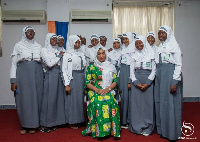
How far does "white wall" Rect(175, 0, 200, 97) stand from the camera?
5.25m

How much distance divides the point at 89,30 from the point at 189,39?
277cm

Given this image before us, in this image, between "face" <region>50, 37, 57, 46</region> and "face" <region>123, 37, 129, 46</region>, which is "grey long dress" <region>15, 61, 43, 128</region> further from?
"face" <region>123, 37, 129, 46</region>

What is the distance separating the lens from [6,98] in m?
4.91

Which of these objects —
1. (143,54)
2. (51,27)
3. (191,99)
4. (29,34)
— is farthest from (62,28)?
(191,99)

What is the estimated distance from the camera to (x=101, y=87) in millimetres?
2828

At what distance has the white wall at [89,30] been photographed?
4867 mm

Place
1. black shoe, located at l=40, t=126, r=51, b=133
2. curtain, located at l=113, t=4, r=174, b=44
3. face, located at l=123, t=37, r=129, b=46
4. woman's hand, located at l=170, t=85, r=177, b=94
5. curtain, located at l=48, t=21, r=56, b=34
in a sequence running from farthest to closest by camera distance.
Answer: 1. curtain, located at l=113, t=4, r=174, b=44
2. curtain, located at l=48, t=21, r=56, b=34
3. face, located at l=123, t=37, r=129, b=46
4. black shoe, located at l=40, t=126, r=51, b=133
5. woman's hand, located at l=170, t=85, r=177, b=94

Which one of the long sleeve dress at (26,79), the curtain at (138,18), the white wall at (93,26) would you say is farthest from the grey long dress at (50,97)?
the curtain at (138,18)

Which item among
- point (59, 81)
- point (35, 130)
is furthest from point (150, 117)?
point (35, 130)

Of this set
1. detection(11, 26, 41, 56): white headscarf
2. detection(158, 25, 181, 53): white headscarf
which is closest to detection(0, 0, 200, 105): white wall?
detection(11, 26, 41, 56): white headscarf

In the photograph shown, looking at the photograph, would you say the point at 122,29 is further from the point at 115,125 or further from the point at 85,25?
the point at 115,125

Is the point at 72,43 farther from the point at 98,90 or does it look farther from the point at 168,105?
the point at 168,105

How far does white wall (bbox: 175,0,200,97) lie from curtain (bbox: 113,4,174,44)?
0.85ft

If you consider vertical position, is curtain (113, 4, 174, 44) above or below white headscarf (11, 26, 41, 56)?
above
